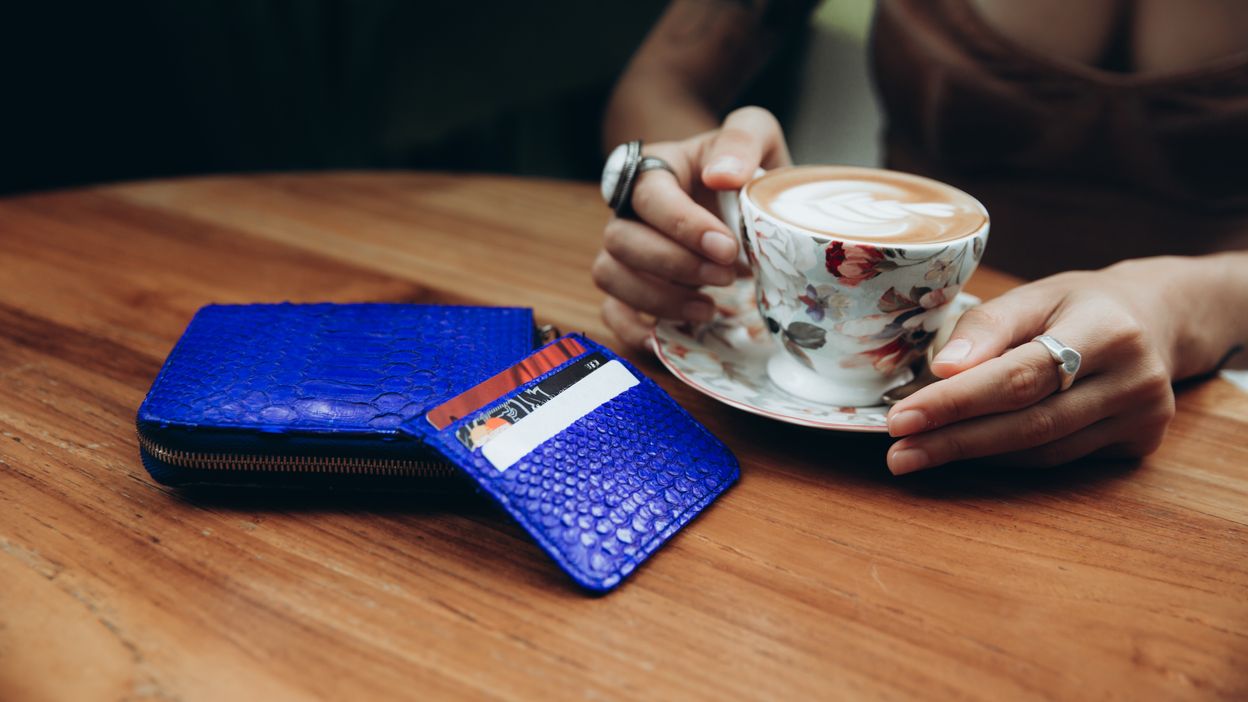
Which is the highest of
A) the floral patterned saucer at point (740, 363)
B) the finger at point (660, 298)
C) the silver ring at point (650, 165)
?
the silver ring at point (650, 165)

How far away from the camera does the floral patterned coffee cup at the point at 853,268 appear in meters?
0.51

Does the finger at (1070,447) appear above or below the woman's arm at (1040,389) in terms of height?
below

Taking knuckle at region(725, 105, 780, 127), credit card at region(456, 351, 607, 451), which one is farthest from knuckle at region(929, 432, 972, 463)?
knuckle at region(725, 105, 780, 127)

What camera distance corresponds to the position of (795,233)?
52 cm

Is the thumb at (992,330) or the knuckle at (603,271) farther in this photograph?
the knuckle at (603,271)

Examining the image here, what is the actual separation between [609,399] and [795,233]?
0.16 m

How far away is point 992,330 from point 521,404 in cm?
30

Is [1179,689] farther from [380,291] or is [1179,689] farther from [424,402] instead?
[380,291]

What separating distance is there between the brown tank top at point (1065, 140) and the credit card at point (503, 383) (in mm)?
720

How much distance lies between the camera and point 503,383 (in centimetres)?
49

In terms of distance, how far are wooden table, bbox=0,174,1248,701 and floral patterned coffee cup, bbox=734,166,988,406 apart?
0.18 ft

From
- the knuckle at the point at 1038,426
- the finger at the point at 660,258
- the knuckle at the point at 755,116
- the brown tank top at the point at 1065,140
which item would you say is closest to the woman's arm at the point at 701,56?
the brown tank top at the point at 1065,140

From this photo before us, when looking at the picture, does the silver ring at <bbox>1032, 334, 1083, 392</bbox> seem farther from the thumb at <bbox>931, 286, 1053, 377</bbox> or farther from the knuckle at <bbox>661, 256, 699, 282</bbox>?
the knuckle at <bbox>661, 256, 699, 282</bbox>

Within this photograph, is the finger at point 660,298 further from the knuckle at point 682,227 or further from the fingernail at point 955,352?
the fingernail at point 955,352
